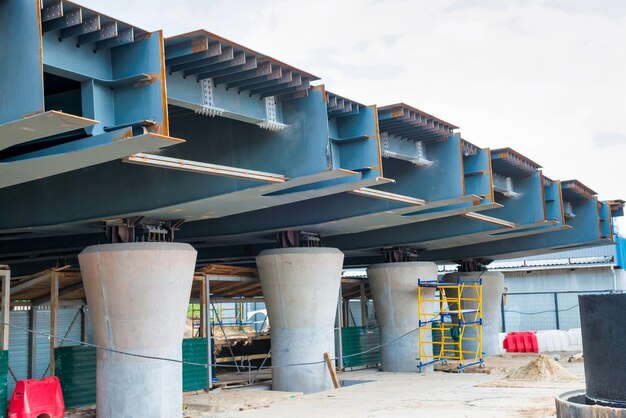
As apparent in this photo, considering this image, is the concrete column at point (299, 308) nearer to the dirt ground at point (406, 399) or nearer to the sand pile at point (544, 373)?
the dirt ground at point (406, 399)

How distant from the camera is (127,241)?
57.0 ft

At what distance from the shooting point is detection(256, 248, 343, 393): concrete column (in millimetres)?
21422

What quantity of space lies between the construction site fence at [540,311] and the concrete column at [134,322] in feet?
109

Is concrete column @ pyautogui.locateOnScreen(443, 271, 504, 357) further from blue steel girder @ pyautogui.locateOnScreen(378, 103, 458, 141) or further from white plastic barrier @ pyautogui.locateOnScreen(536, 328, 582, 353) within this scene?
blue steel girder @ pyautogui.locateOnScreen(378, 103, 458, 141)

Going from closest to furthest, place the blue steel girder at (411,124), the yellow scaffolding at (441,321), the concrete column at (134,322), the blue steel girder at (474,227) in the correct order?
the concrete column at (134,322) → the blue steel girder at (411,124) → the blue steel girder at (474,227) → the yellow scaffolding at (441,321)

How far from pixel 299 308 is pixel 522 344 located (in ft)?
57.3

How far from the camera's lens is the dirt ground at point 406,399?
16859 mm

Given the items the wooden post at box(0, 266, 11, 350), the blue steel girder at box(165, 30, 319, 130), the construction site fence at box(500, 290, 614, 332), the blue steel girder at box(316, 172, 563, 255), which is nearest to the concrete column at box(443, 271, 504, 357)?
the blue steel girder at box(316, 172, 563, 255)

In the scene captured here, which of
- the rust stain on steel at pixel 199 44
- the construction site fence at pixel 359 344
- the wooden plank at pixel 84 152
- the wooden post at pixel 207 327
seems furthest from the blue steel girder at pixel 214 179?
the construction site fence at pixel 359 344

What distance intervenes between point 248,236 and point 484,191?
663cm

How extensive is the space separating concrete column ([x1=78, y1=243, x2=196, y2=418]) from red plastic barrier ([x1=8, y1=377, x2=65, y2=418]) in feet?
2.73

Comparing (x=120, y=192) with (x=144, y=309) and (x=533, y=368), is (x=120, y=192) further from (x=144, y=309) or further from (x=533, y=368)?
(x=533, y=368)

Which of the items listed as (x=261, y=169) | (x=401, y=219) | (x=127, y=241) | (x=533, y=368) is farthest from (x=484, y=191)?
(x=127, y=241)

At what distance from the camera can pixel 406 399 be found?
19.3m
